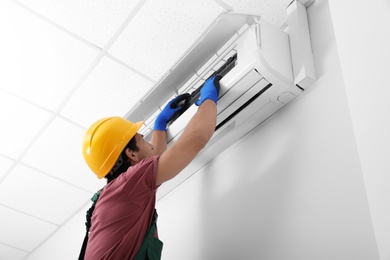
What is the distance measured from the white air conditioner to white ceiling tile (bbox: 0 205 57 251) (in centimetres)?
222

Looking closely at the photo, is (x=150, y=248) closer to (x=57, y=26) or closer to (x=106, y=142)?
(x=106, y=142)

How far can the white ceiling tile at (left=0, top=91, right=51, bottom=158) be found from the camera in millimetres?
2822

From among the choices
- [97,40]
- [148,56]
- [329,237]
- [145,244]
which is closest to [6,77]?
[97,40]

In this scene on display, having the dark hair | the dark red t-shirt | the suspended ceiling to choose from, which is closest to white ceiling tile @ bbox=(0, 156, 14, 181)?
the suspended ceiling

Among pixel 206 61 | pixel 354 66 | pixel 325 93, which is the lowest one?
pixel 354 66

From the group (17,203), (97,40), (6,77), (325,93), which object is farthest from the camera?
(17,203)

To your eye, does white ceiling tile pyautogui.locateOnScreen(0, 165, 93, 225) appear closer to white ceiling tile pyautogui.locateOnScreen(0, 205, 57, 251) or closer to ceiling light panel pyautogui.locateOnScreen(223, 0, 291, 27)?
white ceiling tile pyautogui.locateOnScreen(0, 205, 57, 251)

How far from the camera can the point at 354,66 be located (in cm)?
144

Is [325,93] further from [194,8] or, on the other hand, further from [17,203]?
[17,203]

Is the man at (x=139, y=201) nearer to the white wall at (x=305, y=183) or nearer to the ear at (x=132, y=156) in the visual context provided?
the ear at (x=132, y=156)

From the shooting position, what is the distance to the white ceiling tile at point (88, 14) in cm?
223

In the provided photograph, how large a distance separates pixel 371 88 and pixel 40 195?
10.1ft

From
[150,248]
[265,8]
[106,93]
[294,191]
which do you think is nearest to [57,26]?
[106,93]

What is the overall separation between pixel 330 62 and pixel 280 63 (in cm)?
22
